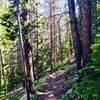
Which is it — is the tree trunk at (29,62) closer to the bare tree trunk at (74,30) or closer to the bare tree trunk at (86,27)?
the bare tree trunk at (74,30)

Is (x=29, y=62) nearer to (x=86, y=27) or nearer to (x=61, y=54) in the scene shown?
(x=86, y=27)

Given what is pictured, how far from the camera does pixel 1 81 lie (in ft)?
121

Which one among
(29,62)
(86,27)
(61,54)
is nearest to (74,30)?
(86,27)

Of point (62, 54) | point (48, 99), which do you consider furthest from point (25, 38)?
point (62, 54)

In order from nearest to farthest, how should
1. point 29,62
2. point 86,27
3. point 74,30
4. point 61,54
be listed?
point 86,27 → point 74,30 → point 29,62 → point 61,54

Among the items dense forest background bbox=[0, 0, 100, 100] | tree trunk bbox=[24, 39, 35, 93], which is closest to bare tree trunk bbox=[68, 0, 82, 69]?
dense forest background bbox=[0, 0, 100, 100]

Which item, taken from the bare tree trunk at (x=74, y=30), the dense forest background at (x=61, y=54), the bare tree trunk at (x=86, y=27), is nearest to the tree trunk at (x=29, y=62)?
the dense forest background at (x=61, y=54)

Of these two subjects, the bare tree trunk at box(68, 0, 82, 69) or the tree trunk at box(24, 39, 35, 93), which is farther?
the tree trunk at box(24, 39, 35, 93)

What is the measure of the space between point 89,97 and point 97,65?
2034mm

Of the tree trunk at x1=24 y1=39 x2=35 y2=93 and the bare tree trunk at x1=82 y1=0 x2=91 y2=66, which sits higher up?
the bare tree trunk at x1=82 y1=0 x2=91 y2=66

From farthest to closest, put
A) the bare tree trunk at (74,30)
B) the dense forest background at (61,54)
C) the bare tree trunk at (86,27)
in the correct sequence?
the bare tree trunk at (74,30)
the bare tree trunk at (86,27)
the dense forest background at (61,54)

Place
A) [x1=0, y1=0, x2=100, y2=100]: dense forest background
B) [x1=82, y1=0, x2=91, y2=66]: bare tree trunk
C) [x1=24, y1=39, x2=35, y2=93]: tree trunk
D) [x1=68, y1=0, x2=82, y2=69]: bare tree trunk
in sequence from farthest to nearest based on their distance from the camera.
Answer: [x1=24, y1=39, x2=35, y2=93]: tree trunk < [x1=68, y1=0, x2=82, y2=69]: bare tree trunk < [x1=82, y1=0, x2=91, y2=66]: bare tree trunk < [x1=0, y1=0, x2=100, y2=100]: dense forest background

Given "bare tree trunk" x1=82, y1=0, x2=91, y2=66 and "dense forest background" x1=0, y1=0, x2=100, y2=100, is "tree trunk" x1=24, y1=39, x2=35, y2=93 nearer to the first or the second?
"dense forest background" x1=0, y1=0, x2=100, y2=100

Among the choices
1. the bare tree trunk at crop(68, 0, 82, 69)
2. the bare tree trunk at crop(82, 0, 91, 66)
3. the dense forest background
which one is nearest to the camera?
the dense forest background
